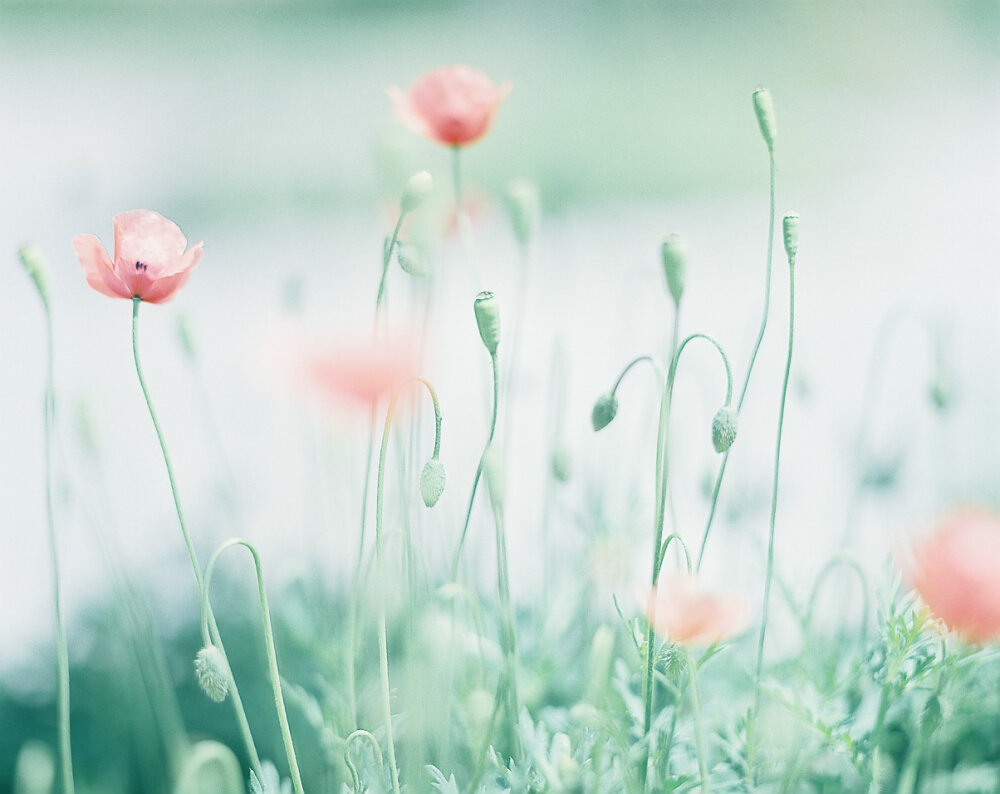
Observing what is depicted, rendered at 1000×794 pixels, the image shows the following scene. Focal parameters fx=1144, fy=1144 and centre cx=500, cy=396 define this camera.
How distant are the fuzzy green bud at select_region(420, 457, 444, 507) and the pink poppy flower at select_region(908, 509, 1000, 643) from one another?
0.72ft

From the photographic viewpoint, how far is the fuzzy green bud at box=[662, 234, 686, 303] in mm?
494

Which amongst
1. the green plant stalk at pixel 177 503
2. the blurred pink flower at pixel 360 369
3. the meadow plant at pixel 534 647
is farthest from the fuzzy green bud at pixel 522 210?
the green plant stalk at pixel 177 503

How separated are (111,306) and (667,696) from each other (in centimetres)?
110

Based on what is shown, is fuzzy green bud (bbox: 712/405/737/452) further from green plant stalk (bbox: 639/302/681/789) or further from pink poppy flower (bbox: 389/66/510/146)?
pink poppy flower (bbox: 389/66/510/146)

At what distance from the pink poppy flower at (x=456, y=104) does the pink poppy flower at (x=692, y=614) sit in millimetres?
263

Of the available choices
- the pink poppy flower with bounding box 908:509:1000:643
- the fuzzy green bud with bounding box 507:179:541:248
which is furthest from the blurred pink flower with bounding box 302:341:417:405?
the pink poppy flower with bounding box 908:509:1000:643

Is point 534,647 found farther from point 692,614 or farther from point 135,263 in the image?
point 135,263

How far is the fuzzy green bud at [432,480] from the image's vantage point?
49cm

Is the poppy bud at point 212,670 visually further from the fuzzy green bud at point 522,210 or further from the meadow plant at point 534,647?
the fuzzy green bud at point 522,210

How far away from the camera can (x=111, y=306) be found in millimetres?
1547

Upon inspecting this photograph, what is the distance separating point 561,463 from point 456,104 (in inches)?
7.7

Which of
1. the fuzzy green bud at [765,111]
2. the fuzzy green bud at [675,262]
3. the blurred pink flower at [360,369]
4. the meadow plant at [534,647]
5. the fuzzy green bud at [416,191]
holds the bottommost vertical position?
the meadow plant at [534,647]

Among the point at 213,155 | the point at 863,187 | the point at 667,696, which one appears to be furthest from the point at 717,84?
the point at 667,696

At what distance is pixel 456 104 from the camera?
23.5 inches
